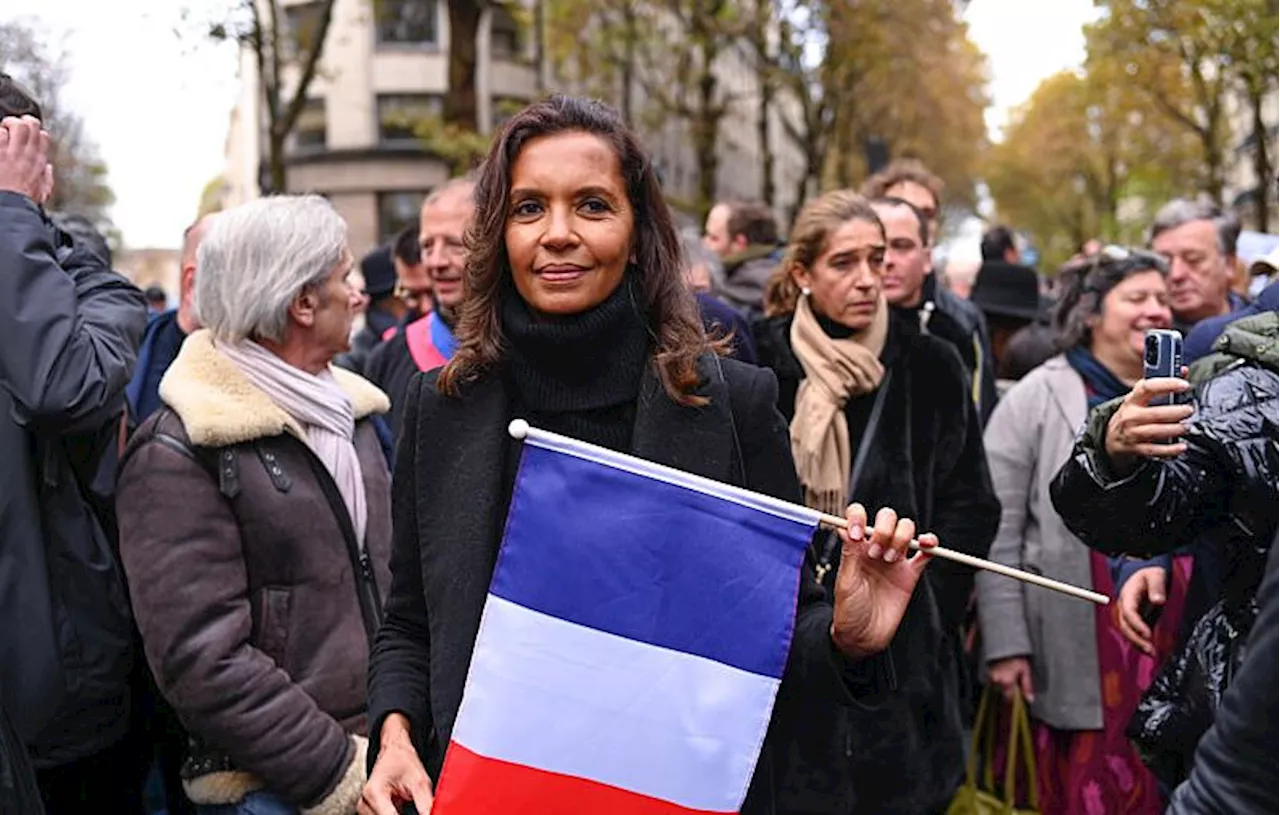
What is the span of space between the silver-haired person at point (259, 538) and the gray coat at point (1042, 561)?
2333 millimetres

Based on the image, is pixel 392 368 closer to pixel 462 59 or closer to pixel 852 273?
pixel 852 273

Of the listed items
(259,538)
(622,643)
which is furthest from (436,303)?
(622,643)

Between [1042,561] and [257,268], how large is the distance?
9.24 ft

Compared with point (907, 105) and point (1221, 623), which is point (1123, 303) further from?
point (907, 105)

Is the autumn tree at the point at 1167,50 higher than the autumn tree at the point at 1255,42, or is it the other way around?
the autumn tree at the point at 1167,50

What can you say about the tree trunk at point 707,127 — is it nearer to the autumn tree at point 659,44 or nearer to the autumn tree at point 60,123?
the autumn tree at point 659,44

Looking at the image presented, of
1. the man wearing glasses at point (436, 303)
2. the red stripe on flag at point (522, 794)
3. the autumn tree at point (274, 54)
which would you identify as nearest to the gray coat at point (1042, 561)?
the man wearing glasses at point (436, 303)

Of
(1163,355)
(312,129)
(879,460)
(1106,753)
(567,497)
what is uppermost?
(312,129)

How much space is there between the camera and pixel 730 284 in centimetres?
698

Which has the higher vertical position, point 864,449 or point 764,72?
point 764,72

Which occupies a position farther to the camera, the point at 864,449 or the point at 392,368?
the point at 392,368

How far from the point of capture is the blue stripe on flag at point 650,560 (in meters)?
2.43

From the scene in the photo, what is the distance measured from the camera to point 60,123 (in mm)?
30141

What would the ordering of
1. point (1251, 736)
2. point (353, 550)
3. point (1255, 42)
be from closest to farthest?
point (1251, 736)
point (353, 550)
point (1255, 42)
